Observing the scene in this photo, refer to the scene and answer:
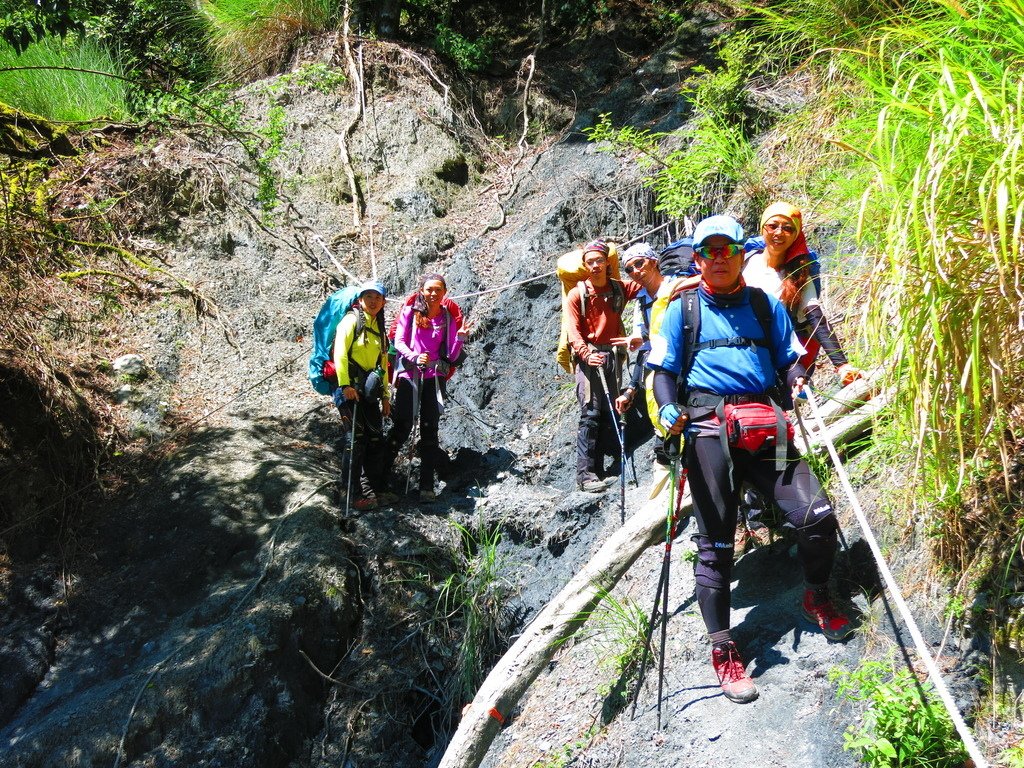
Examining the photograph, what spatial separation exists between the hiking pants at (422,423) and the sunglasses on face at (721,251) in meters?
3.69

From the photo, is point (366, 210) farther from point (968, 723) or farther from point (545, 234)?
point (968, 723)

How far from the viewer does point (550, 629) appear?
4.63 metres

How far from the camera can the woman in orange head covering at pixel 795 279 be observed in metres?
4.76

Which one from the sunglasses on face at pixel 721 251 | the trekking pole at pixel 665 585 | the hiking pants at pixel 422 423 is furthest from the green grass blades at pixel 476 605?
the sunglasses on face at pixel 721 251

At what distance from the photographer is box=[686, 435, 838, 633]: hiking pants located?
3.95 metres

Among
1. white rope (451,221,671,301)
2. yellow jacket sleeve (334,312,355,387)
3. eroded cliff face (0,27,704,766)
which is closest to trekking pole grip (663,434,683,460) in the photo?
eroded cliff face (0,27,704,766)

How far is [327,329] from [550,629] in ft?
11.3

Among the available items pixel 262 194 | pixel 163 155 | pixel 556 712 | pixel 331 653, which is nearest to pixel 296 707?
pixel 331 653

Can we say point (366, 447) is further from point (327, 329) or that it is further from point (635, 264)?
point (635, 264)

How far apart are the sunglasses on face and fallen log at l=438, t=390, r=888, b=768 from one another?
1030mm

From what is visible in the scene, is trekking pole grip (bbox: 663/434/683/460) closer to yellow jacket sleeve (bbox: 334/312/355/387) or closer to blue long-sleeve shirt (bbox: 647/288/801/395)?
blue long-sleeve shirt (bbox: 647/288/801/395)

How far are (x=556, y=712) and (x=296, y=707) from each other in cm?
205

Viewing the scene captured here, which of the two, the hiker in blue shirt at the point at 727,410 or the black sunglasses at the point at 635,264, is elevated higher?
the black sunglasses at the point at 635,264

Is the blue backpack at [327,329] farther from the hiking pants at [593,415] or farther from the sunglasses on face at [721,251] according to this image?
the sunglasses on face at [721,251]
